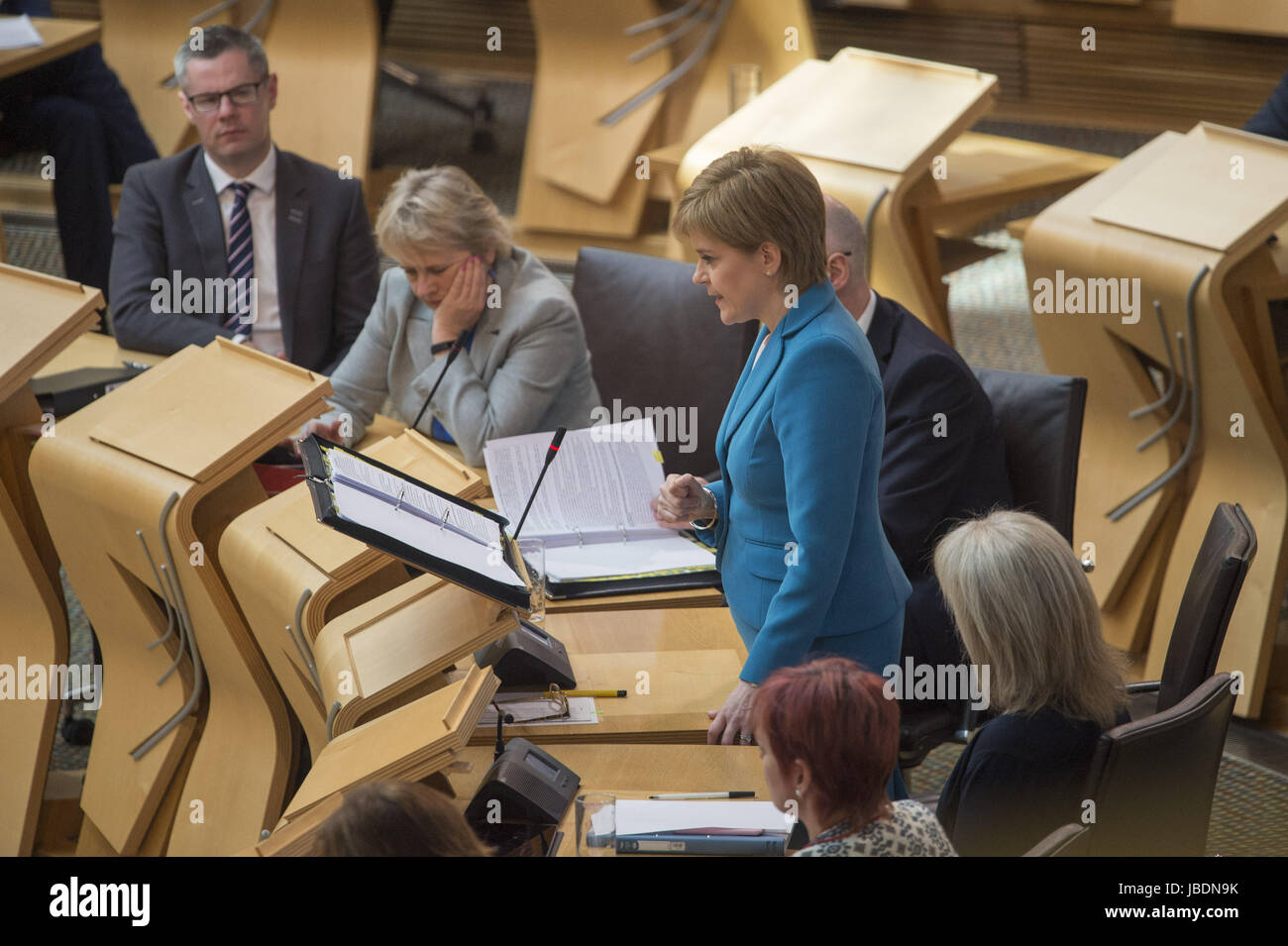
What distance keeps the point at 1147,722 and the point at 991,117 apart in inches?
234

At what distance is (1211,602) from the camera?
2.27m

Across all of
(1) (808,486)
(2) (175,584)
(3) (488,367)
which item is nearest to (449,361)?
(3) (488,367)

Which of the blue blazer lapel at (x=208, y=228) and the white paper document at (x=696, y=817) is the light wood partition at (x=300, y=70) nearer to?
the blue blazer lapel at (x=208, y=228)

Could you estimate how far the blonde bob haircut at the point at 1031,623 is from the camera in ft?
6.58

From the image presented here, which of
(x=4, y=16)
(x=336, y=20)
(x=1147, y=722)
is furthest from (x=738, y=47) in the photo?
(x=1147, y=722)

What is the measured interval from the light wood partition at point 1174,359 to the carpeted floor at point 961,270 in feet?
1.36

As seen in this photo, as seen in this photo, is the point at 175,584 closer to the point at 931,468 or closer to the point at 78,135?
the point at 931,468

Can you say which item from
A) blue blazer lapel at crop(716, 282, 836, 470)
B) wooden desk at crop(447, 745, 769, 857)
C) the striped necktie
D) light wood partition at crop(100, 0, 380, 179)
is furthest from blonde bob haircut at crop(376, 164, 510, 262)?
light wood partition at crop(100, 0, 380, 179)

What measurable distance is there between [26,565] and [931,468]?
1.88m

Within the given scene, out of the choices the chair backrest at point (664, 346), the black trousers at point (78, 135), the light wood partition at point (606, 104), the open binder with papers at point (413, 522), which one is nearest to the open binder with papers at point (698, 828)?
the open binder with papers at point (413, 522)

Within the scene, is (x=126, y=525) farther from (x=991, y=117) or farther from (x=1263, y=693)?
(x=991, y=117)

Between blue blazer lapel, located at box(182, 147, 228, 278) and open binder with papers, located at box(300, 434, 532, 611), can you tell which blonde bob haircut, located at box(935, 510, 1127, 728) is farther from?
blue blazer lapel, located at box(182, 147, 228, 278)

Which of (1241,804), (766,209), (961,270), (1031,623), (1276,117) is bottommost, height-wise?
(1241,804)
